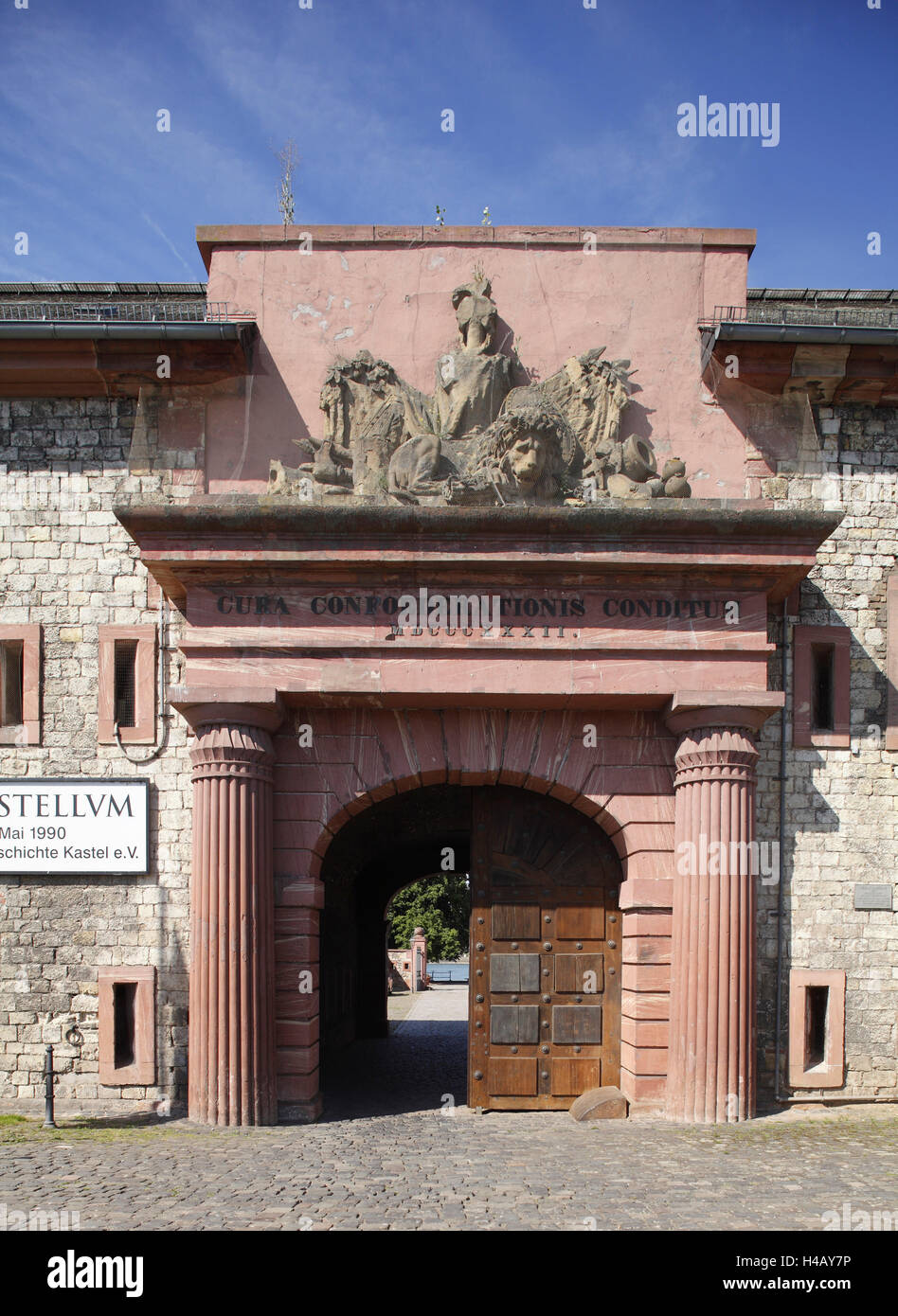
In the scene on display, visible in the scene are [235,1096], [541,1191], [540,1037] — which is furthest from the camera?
[540,1037]

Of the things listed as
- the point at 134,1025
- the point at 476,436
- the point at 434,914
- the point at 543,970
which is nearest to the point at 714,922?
the point at 543,970

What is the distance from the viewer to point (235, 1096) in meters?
9.93

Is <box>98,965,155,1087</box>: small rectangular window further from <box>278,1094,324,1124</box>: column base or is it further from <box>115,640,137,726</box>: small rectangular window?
<box>115,640,137,726</box>: small rectangular window

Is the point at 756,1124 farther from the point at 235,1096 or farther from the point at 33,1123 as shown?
the point at 33,1123

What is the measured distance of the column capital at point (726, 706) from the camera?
33.7ft

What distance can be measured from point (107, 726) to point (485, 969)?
4054mm

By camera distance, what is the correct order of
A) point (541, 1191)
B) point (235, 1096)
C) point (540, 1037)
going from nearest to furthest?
point (541, 1191) < point (235, 1096) < point (540, 1037)

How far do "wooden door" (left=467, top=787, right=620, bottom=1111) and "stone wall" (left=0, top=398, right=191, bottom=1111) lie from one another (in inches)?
105

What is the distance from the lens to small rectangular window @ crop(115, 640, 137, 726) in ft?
36.7

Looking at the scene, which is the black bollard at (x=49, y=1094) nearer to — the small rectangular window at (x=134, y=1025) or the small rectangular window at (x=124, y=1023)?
the small rectangular window at (x=134, y=1025)

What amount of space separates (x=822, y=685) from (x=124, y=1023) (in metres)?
7.09

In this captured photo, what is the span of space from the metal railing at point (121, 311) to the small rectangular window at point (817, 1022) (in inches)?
321

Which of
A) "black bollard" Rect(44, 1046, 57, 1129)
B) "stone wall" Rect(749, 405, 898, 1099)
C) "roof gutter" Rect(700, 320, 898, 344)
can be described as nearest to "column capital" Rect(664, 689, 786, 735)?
"stone wall" Rect(749, 405, 898, 1099)

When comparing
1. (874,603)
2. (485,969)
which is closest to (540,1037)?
(485,969)
